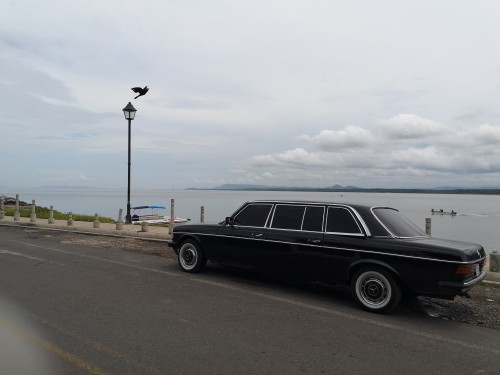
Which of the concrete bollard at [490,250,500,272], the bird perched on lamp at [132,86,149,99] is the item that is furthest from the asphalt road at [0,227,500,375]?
the bird perched on lamp at [132,86,149,99]

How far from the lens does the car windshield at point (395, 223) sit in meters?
6.54

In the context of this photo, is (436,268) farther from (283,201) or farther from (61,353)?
(61,353)

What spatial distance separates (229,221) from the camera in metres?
8.12

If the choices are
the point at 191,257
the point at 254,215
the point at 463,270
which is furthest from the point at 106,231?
the point at 463,270

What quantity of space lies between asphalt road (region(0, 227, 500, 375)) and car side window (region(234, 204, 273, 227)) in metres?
1.10

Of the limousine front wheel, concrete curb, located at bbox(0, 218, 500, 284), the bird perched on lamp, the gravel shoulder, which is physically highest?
the bird perched on lamp

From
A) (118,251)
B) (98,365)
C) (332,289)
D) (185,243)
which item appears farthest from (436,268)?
(118,251)

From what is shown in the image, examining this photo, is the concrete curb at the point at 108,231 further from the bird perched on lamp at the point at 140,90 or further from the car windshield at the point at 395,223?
the car windshield at the point at 395,223

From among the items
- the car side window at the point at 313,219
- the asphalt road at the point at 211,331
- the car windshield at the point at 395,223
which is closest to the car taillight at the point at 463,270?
the asphalt road at the point at 211,331

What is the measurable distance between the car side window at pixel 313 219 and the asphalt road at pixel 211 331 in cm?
112

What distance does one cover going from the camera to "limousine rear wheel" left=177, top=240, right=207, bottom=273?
28.0ft

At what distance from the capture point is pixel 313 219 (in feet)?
23.5

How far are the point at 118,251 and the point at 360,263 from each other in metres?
7.32

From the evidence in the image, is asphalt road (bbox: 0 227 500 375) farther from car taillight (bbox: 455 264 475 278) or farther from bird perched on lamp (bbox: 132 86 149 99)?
bird perched on lamp (bbox: 132 86 149 99)
